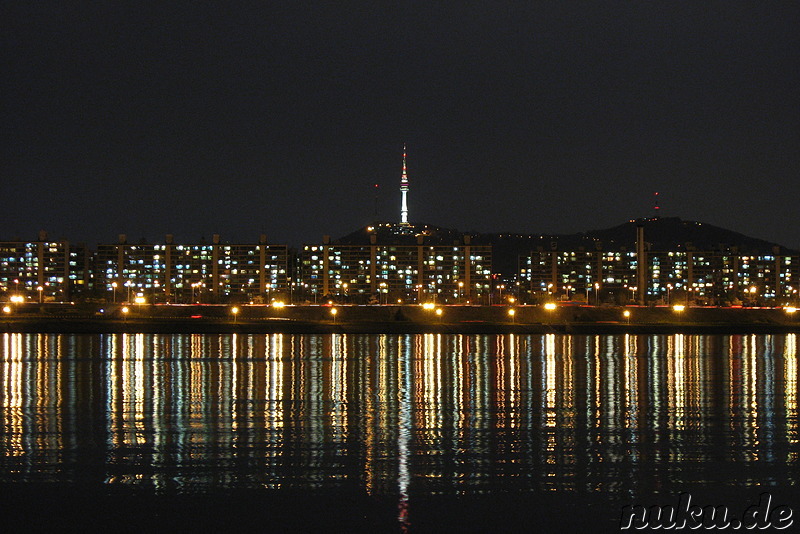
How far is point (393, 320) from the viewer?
6069 cm

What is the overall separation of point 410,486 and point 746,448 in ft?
19.5

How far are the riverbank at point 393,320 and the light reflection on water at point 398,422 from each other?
Result: 69.1 ft

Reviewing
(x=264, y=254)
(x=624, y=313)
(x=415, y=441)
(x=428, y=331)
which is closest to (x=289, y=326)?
(x=428, y=331)

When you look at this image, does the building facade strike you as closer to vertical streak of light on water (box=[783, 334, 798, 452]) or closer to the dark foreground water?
vertical streak of light on water (box=[783, 334, 798, 452])

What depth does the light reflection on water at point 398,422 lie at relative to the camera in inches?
476

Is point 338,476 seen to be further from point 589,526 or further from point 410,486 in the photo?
point 589,526

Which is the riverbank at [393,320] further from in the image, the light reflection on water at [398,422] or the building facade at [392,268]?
the building facade at [392,268]

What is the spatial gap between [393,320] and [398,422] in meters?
44.1

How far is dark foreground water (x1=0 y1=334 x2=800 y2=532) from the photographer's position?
10430 millimetres

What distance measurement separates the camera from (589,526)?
979 cm

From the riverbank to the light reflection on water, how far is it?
2106 cm

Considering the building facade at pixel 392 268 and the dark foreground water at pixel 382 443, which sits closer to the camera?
the dark foreground water at pixel 382 443

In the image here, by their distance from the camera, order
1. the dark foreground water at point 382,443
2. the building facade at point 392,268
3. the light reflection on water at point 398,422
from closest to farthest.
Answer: the dark foreground water at point 382,443 → the light reflection on water at point 398,422 → the building facade at point 392,268

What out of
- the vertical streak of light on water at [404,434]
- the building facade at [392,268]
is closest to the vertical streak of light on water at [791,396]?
the vertical streak of light on water at [404,434]
